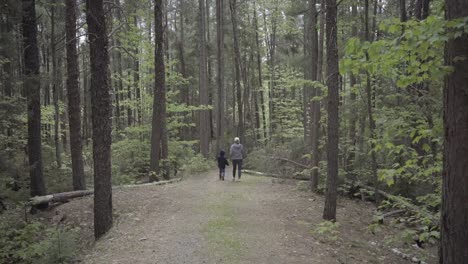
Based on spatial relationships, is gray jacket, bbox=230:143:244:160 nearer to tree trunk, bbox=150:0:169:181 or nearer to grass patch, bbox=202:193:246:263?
tree trunk, bbox=150:0:169:181

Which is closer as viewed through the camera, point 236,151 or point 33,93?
point 33,93

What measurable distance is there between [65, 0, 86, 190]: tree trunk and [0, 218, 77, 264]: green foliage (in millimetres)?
2905

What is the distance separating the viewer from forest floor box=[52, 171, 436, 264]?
664cm

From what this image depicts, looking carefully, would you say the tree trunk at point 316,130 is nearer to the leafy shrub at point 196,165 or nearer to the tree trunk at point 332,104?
the tree trunk at point 332,104

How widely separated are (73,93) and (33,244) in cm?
597

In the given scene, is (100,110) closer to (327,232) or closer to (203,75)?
(327,232)

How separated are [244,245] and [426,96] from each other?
5073 mm

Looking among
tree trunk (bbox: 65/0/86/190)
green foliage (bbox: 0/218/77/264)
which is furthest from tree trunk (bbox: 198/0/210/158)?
green foliage (bbox: 0/218/77/264)

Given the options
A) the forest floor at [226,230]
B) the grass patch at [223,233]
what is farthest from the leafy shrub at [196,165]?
the grass patch at [223,233]

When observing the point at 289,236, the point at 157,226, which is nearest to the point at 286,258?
the point at 289,236

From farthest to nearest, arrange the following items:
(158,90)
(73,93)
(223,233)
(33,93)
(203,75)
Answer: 1. (203,75)
2. (158,90)
3. (73,93)
4. (33,93)
5. (223,233)

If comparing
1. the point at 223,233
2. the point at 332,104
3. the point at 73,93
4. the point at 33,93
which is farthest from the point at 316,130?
the point at 33,93

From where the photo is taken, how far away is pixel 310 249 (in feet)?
23.0

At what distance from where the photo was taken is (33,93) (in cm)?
1195
